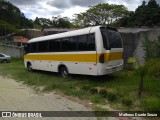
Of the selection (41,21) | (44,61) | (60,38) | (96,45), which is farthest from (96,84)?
(41,21)

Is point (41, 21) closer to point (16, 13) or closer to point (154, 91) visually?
point (16, 13)

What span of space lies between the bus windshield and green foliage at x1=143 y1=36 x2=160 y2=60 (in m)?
1.86

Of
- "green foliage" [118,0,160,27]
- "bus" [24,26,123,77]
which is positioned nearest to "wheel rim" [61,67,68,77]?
"bus" [24,26,123,77]

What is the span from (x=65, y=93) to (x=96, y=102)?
1.98 metres

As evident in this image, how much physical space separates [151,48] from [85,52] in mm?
3709

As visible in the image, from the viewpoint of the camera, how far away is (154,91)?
877 cm

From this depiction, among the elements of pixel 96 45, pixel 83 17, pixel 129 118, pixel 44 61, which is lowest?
pixel 129 118

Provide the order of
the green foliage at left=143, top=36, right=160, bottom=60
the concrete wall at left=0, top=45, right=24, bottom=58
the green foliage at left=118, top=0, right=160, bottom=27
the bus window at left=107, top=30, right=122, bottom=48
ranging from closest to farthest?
the bus window at left=107, top=30, right=122, bottom=48, the green foliage at left=143, top=36, right=160, bottom=60, the concrete wall at left=0, top=45, right=24, bottom=58, the green foliage at left=118, top=0, right=160, bottom=27

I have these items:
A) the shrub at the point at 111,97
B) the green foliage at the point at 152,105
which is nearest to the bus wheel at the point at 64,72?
the shrub at the point at 111,97

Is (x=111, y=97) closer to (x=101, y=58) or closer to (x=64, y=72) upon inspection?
(x=101, y=58)

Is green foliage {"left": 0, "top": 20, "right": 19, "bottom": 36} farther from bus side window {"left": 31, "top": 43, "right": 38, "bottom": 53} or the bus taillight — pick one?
the bus taillight

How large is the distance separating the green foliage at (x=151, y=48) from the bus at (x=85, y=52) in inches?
68.2

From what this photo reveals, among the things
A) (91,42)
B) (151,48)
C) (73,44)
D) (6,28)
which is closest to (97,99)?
(91,42)

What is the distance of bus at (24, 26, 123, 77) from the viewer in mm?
10852
